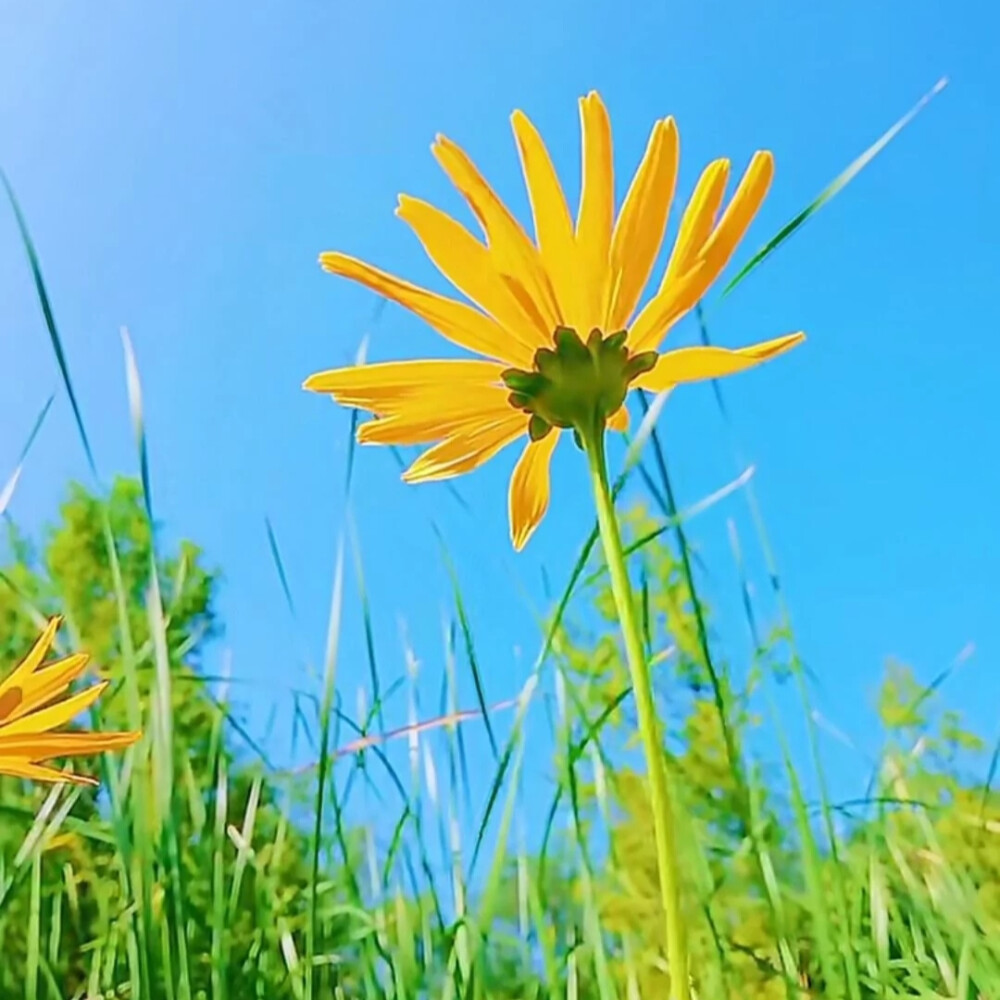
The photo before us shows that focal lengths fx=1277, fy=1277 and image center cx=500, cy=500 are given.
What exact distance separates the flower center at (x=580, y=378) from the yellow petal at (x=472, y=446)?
0.02m

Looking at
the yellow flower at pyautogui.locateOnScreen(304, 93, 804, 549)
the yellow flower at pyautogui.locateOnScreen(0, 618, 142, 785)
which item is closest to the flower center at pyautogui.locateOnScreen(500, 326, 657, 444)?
the yellow flower at pyautogui.locateOnScreen(304, 93, 804, 549)

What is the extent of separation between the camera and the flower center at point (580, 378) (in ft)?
1.07

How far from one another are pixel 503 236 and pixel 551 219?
13mm

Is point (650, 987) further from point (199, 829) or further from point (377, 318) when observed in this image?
point (377, 318)

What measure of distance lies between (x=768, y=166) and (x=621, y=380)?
63 mm

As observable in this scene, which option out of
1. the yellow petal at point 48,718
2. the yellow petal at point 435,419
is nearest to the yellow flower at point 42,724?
the yellow petal at point 48,718

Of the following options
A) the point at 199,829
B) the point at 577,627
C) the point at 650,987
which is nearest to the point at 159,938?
the point at 199,829

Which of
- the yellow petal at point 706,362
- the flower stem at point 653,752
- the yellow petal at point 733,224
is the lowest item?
the flower stem at point 653,752

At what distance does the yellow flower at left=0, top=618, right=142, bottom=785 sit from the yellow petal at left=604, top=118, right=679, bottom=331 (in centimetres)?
17

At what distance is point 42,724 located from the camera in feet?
1.32

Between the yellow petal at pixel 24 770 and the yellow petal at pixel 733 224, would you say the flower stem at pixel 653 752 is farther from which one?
the yellow petal at pixel 24 770

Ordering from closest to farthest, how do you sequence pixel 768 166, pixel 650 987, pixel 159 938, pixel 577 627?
pixel 768 166 → pixel 159 938 → pixel 650 987 → pixel 577 627

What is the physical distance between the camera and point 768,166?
31cm

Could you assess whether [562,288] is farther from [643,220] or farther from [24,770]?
[24,770]
